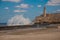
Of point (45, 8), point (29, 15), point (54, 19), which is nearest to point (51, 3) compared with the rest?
point (45, 8)

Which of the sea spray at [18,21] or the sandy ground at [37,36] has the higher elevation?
the sea spray at [18,21]

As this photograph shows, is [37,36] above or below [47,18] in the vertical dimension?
below

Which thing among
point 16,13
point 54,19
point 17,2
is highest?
point 17,2

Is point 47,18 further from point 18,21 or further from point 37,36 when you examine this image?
point 18,21

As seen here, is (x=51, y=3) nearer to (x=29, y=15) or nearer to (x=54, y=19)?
(x=54, y=19)

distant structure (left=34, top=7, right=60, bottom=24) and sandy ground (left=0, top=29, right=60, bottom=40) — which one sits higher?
distant structure (left=34, top=7, right=60, bottom=24)

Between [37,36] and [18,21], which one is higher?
[18,21]

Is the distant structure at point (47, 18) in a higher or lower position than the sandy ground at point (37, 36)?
higher

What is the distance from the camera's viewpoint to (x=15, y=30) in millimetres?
1760

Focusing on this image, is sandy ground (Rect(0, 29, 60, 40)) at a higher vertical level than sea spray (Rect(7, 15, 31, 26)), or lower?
lower

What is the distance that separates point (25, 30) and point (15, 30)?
133 millimetres

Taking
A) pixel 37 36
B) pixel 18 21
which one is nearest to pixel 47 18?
pixel 37 36

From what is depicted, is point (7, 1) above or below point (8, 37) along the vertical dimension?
above

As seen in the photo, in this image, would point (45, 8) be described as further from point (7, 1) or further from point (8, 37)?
point (8, 37)
